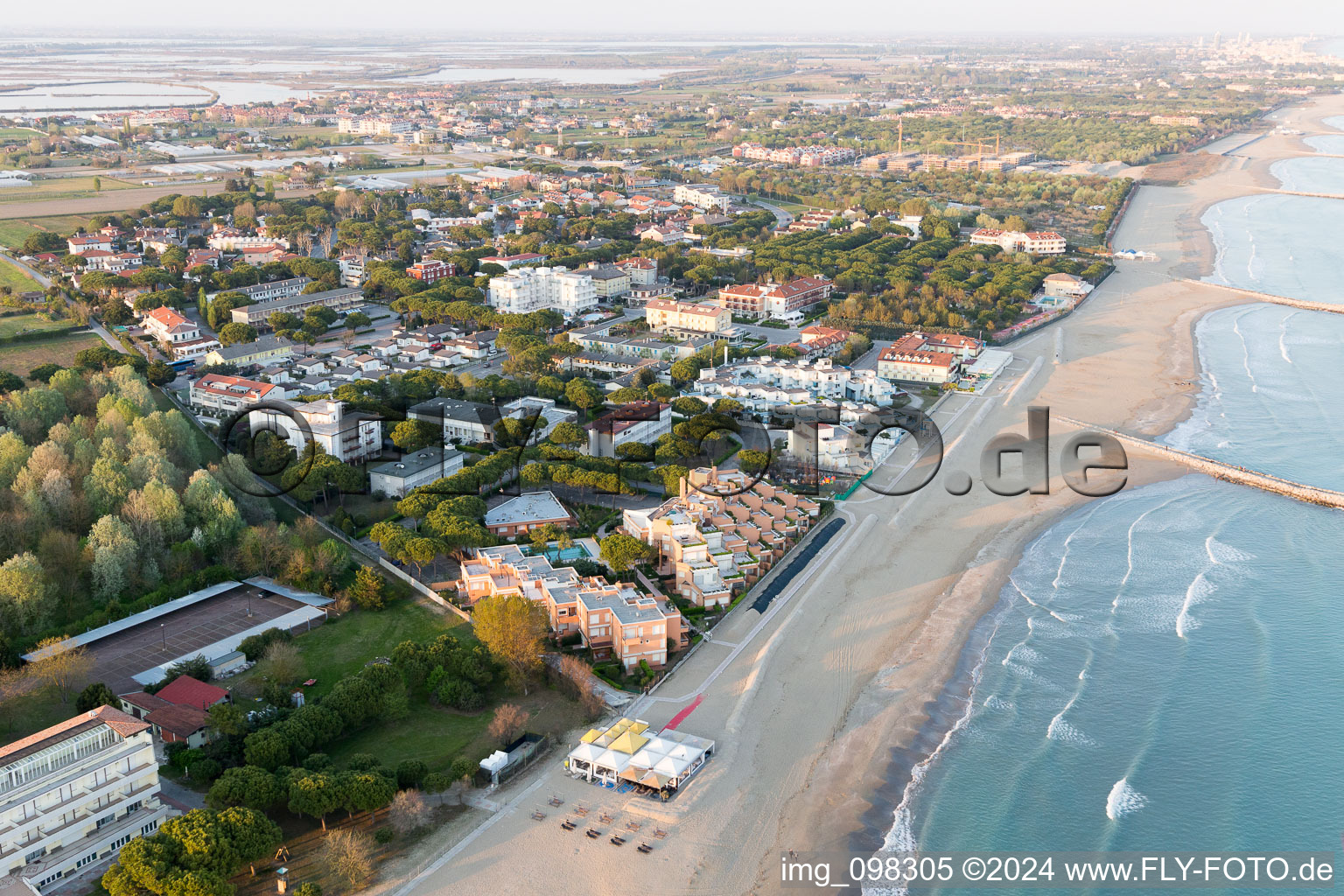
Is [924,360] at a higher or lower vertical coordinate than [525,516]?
higher

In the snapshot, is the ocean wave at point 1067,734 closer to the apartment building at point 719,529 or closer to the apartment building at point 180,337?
the apartment building at point 719,529

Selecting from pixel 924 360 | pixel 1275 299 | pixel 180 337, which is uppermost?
pixel 180 337

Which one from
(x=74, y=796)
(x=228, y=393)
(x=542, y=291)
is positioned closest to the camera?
(x=74, y=796)

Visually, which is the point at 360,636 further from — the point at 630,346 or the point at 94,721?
the point at 630,346

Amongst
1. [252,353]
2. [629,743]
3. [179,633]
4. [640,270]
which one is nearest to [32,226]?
[252,353]

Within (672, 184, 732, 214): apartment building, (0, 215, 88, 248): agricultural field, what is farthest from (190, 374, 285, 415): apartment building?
(672, 184, 732, 214): apartment building

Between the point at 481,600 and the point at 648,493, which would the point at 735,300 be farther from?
the point at 481,600
